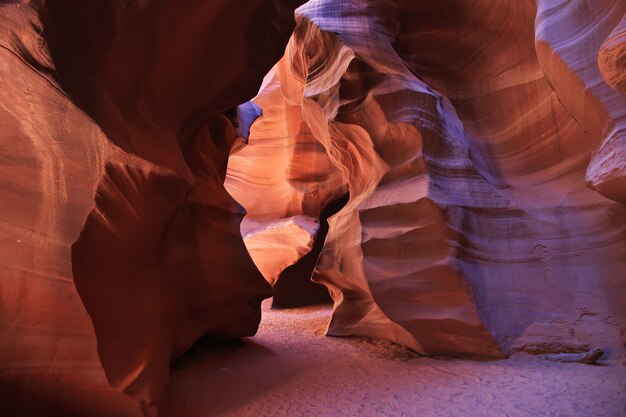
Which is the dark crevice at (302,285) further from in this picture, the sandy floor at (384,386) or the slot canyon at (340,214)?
the sandy floor at (384,386)

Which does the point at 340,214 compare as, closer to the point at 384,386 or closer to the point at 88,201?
the point at 384,386

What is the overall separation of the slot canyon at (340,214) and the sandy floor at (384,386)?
0.10ft

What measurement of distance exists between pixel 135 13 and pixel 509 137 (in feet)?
17.4

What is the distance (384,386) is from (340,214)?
3.28 m

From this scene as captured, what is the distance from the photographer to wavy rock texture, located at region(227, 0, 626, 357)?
467 centimetres

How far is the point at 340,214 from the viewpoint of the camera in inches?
267

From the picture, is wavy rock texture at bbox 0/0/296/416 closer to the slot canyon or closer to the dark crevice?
the slot canyon

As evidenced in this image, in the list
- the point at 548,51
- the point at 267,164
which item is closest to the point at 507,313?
the point at 548,51

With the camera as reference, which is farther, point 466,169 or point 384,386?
point 466,169

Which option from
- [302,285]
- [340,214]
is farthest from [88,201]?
[302,285]

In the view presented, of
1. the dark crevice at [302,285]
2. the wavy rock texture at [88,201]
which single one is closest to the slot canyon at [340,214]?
the wavy rock texture at [88,201]

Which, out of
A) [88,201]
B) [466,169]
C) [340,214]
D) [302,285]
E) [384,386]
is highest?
[466,169]

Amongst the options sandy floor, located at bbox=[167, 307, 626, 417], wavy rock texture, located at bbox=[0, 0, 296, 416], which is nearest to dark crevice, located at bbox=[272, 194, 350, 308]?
sandy floor, located at bbox=[167, 307, 626, 417]

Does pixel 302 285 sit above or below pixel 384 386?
below
